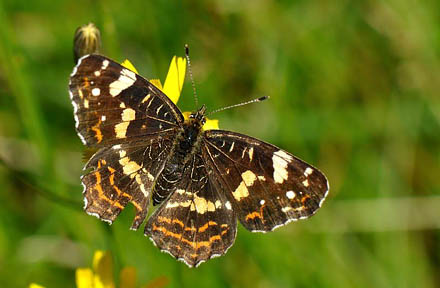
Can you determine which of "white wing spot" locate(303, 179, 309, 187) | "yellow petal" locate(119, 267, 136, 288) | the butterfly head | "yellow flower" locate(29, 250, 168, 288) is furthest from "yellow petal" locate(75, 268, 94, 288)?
"white wing spot" locate(303, 179, 309, 187)

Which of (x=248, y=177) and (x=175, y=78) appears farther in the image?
(x=175, y=78)

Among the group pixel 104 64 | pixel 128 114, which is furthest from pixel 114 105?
pixel 104 64

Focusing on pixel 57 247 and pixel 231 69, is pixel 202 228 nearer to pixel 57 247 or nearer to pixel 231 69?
pixel 57 247

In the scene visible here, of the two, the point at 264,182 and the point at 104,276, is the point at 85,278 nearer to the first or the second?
the point at 104,276

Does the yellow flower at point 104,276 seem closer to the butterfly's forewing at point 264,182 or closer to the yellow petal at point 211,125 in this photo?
the butterfly's forewing at point 264,182

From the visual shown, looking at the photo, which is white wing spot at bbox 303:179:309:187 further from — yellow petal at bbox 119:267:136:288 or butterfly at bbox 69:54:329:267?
yellow petal at bbox 119:267:136:288

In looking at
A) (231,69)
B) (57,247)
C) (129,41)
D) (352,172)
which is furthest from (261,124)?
(57,247)
